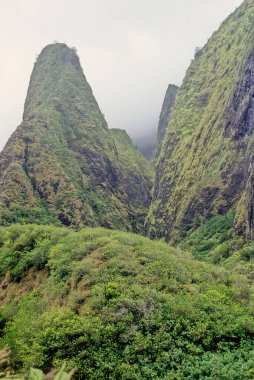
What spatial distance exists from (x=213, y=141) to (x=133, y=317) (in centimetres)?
6310

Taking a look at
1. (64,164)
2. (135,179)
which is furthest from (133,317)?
(135,179)

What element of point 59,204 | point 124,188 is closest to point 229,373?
point 59,204

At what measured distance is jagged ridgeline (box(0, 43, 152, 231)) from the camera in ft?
264

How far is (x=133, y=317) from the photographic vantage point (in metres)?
17.0

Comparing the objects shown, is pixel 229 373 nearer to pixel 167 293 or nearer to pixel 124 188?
pixel 167 293

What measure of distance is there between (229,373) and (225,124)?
63.4 metres

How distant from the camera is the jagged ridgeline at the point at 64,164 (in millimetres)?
80375

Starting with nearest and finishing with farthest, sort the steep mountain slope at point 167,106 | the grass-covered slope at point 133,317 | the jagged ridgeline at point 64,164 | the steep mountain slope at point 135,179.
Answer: the grass-covered slope at point 133,317 < the jagged ridgeline at point 64,164 < the steep mountain slope at point 135,179 < the steep mountain slope at point 167,106

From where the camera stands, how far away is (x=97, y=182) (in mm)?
103688

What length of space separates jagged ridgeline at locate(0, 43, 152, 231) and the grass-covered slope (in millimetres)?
49096

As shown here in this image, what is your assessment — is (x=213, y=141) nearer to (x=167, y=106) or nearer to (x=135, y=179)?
(x=135, y=179)

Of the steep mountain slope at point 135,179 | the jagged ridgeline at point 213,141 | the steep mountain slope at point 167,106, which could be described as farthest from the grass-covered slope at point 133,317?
the steep mountain slope at point 167,106

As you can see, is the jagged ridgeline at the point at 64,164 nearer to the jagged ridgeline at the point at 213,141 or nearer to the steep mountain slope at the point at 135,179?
the steep mountain slope at the point at 135,179

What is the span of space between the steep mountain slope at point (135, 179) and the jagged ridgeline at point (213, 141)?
464 inches
